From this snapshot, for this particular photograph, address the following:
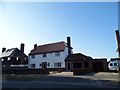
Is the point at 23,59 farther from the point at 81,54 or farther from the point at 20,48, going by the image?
the point at 81,54

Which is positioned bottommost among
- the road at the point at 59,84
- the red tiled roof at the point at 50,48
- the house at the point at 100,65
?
the road at the point at 59,84

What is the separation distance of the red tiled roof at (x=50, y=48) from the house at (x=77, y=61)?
186 inches

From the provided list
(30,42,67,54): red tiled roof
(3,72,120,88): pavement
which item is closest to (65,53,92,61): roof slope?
(30,42,67,54): red tiled roof

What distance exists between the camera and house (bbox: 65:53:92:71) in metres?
52.1

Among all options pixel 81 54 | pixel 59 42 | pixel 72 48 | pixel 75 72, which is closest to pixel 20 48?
pixel 59 42

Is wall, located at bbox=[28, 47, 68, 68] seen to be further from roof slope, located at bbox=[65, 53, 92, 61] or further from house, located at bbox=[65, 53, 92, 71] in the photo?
house, located at bbox=[65, 53, 92, 71]

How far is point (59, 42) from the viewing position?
208 ft

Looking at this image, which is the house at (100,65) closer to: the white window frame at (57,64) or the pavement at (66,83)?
the white window frame at (57,64)

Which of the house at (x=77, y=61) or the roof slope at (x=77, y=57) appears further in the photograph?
the roof slope at (x=77, y=57)

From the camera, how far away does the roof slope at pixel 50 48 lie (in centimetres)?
6012

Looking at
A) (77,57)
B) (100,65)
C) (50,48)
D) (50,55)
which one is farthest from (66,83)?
(50,48)

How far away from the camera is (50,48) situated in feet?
208

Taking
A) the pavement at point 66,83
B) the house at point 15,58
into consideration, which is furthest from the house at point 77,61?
the pavement at point 66,83

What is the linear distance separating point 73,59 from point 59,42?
36.2 ft
